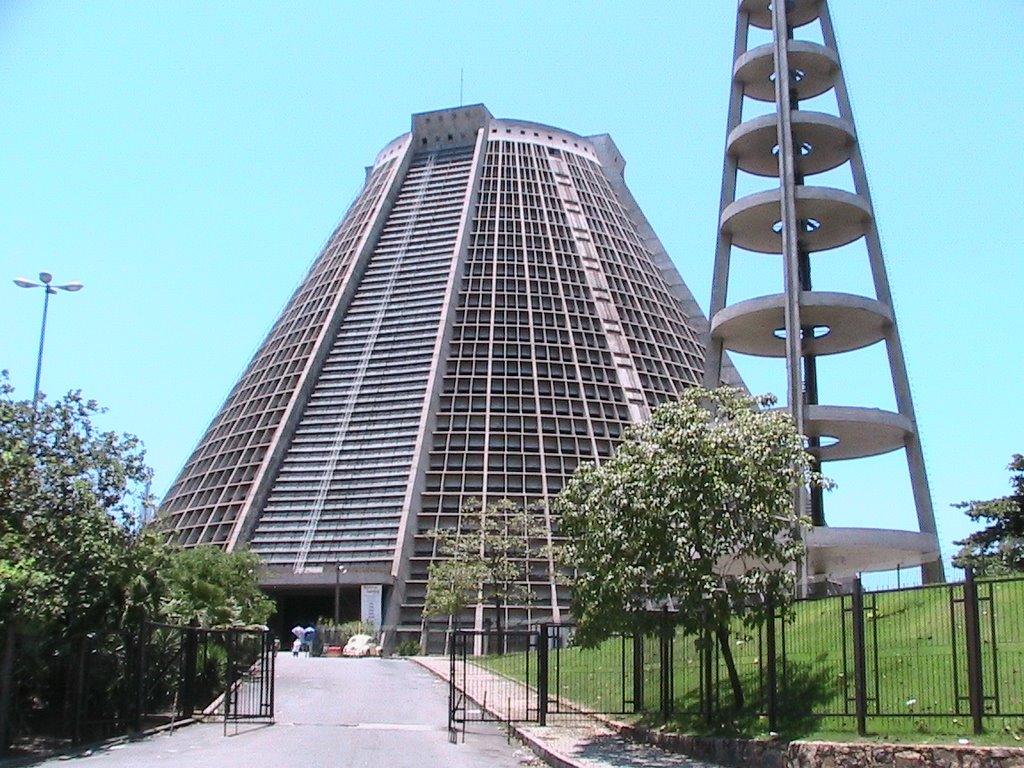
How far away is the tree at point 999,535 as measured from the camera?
33031 mm

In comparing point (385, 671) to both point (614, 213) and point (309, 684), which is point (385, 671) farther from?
point (614, 213)

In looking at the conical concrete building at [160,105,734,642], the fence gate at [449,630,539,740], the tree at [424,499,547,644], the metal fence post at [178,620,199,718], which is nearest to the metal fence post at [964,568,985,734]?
the fence gate at [449,630,539,740]

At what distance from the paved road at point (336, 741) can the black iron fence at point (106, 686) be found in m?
0.91

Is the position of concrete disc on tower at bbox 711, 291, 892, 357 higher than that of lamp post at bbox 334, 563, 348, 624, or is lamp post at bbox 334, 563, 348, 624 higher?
concrete disc on tower at bbox 711, 291, 892, 357

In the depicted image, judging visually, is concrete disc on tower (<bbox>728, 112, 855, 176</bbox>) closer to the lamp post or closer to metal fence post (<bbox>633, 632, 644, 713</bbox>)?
metal fence post (<bbox>633, 632, 644, 713</bbox>)

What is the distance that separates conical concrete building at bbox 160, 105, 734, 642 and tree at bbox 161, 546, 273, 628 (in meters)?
19.0

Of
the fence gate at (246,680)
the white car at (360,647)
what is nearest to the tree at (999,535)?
the fence gate at (246,680)

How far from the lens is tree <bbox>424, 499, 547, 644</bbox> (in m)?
50.8

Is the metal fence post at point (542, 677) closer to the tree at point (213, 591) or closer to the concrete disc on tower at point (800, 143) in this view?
the tree at point (213, 591)

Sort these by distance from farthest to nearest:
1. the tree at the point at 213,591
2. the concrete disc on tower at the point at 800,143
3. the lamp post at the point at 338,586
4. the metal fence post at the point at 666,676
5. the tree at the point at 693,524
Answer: the lamp post at the point at 338,586, the concrete disc on tower at the point at 800,143, the tree at the point at 213,591, the metal fence post at the point at 666,676, the tree at the point at 693,524

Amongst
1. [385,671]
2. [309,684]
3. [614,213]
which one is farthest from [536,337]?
[309,684]

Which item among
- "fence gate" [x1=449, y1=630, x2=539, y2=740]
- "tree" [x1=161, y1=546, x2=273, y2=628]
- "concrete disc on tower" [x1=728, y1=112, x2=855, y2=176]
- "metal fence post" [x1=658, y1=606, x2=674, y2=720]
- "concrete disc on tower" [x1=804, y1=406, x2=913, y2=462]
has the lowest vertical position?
"fence gate" [x1=449, y1=630, x2=539, y2=740]

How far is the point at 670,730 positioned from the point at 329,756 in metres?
5.92

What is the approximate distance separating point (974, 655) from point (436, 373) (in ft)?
180
